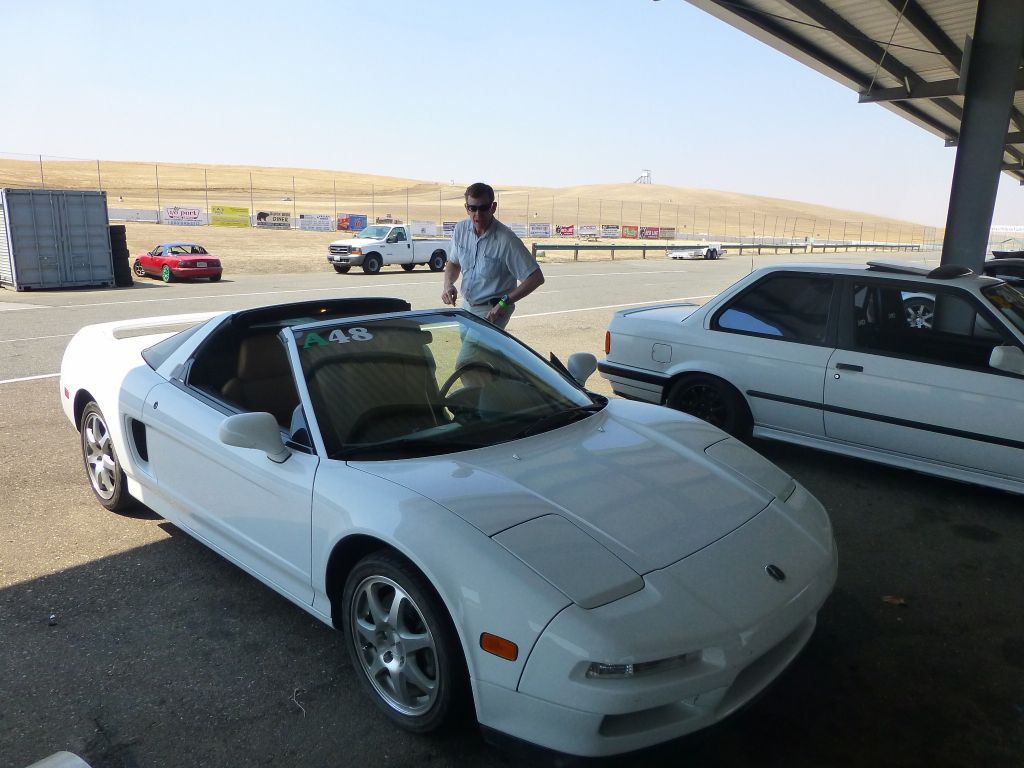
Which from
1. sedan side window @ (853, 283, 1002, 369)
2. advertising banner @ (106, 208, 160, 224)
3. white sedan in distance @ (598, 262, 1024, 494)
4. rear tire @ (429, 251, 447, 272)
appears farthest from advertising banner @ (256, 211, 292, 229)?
sedan side window @ (853, 283, 1002, 369)

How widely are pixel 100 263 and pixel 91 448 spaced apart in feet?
60.0

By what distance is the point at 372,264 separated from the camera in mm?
26203

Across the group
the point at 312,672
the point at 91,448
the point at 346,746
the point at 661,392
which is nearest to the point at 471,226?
the point at 661,392

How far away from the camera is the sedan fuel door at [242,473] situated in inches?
117

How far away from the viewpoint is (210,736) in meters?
2.60

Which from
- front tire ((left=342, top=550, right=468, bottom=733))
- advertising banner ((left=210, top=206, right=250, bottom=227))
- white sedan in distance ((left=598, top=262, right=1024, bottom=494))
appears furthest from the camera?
advertising banner ((left=210, top=206, right=250, bottom=227))

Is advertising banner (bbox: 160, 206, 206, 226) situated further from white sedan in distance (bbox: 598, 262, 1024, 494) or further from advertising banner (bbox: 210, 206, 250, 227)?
white sedan in distance (bbox: 598, 262, 1024, 494)

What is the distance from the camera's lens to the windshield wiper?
10.6 ft

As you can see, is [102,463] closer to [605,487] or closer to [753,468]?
[605,487]

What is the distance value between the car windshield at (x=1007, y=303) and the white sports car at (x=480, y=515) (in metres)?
2.43

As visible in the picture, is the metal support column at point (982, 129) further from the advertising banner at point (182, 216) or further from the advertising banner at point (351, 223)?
the advertising banner at point (182, 216)

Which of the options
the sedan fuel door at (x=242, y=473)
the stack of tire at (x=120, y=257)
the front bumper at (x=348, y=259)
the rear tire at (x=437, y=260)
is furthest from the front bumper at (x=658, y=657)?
the rear tire at (x=437, y=260)

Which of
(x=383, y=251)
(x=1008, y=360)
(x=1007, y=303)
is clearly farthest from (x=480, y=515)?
(x=383, y=251)

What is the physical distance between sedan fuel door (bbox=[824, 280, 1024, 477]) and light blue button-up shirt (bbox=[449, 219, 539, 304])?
7.35 feet
